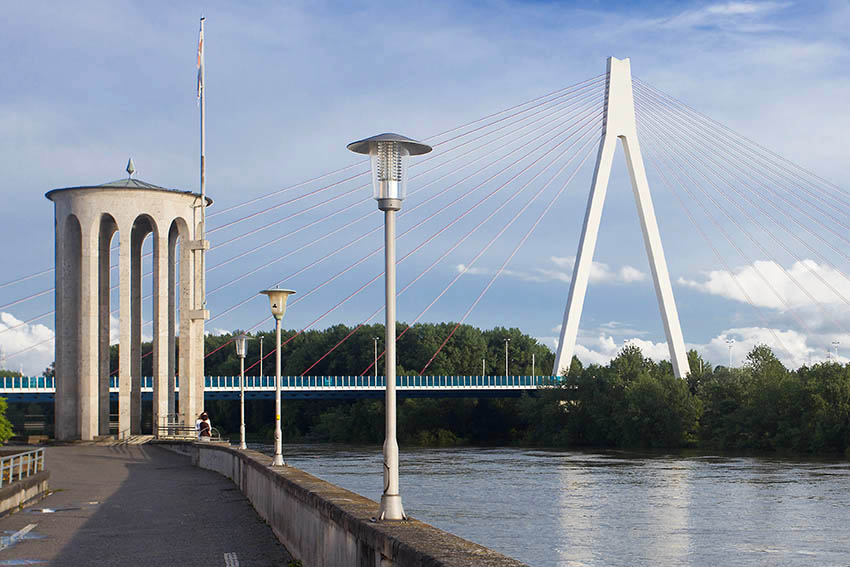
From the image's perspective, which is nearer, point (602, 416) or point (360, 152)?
point (360, 152)

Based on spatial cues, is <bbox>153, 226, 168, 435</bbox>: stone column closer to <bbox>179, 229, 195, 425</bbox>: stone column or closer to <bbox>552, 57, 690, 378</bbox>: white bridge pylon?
<bbox>179, 229, 195, 425</bbox>: stone column

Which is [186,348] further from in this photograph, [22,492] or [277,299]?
[22,492]

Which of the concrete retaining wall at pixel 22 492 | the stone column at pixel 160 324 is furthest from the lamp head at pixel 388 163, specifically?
the stone column at pixel 160 324

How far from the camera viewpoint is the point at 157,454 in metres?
39.5

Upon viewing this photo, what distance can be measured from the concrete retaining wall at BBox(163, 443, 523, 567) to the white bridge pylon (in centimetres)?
4148

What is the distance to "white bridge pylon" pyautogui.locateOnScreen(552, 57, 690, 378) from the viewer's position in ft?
184

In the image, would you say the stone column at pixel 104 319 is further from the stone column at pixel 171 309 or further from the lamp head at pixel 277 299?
the lamp head at pixel 277 299

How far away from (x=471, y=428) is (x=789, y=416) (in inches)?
1403

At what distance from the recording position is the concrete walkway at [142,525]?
475 inches

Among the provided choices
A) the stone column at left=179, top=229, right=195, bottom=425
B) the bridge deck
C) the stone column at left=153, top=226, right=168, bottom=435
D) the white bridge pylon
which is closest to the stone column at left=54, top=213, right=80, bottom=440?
the stone column at left=153, top=226, right=168, bottom=435

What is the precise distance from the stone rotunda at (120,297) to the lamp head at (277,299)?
88.6 ft

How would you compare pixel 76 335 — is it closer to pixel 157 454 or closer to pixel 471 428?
pixel 157 454

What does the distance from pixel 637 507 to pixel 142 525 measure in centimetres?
2027

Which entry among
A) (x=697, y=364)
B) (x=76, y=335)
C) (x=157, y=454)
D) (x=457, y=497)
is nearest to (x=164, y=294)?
(x=76, y=335)
